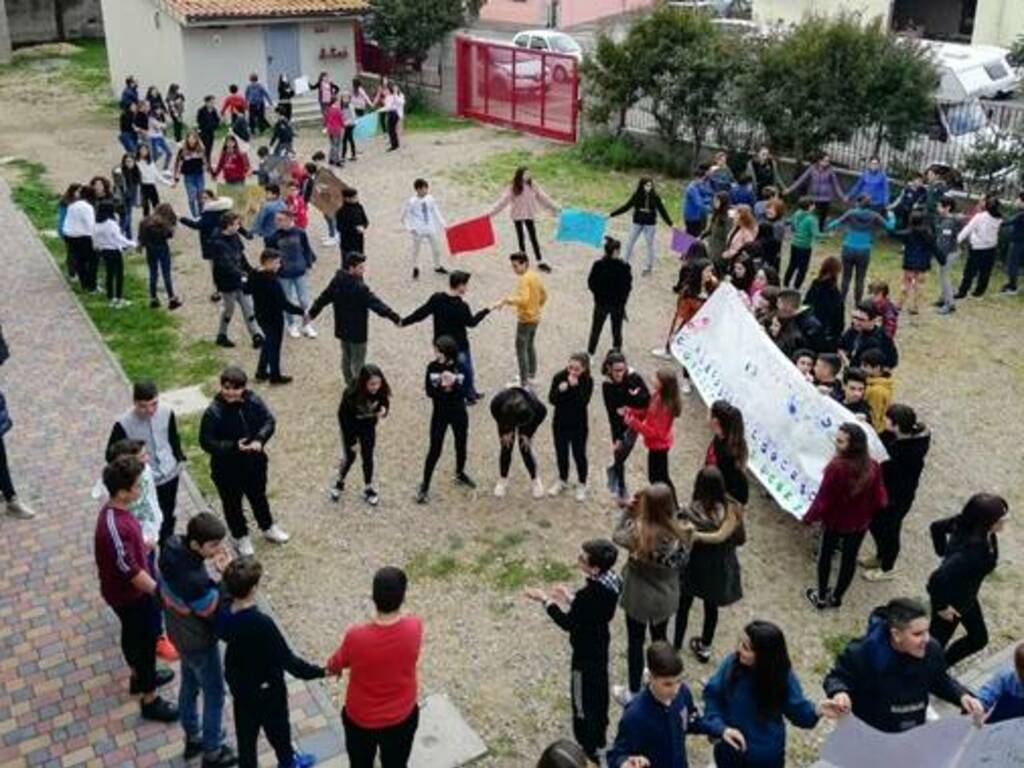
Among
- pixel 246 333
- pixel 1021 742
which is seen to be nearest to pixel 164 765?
pixel 1021 742

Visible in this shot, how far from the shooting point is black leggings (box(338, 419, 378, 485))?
9133 millimetres

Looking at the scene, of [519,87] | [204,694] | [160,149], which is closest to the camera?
[204,694]

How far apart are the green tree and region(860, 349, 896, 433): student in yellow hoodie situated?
21342 mm

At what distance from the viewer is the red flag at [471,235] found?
46.6 ft

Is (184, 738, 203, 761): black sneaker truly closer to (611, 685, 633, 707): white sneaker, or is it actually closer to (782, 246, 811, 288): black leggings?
(611, 685, 633, 707): white sneaker

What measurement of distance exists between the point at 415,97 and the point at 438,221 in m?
14.4

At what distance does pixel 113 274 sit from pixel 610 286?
22.8 feet

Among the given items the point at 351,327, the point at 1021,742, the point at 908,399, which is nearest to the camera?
the point at 1021,742

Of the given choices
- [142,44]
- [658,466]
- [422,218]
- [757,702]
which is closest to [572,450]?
[658,466]

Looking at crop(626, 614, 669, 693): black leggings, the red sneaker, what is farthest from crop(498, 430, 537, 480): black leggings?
the red sneaker

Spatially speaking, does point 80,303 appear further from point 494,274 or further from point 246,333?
point 494,274

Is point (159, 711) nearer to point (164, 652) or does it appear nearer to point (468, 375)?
point (164, 652)

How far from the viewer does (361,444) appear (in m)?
9.31

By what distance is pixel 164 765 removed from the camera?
6.49 metres
